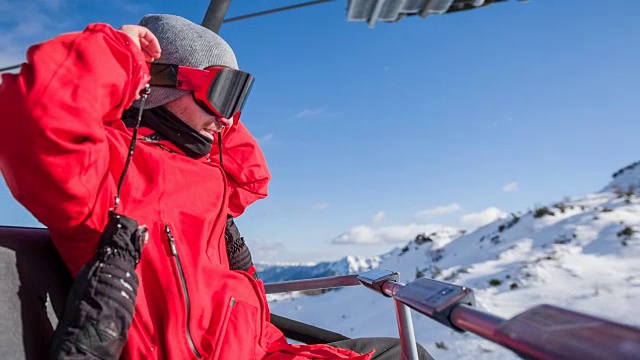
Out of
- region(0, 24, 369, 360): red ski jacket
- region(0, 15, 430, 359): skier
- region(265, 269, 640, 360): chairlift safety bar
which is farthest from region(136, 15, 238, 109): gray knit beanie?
region(265, 269, 640, 360): chairlift safety bar

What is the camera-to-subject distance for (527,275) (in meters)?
5.00

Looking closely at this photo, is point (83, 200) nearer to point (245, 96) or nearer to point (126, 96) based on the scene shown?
point (126, 96)

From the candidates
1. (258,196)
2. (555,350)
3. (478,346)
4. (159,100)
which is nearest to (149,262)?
(159,100)

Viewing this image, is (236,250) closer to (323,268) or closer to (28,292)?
(28,292)

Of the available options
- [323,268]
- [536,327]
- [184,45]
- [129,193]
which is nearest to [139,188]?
[129,193]

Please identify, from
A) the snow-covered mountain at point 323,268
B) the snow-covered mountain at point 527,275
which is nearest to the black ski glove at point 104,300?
the snow-covered mountain at point 527,275

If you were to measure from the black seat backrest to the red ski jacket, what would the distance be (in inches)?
2.1

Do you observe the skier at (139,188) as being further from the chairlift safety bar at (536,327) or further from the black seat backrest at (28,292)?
the chairlift safety bar at (536,327)

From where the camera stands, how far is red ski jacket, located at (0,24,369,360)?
36.7 inches

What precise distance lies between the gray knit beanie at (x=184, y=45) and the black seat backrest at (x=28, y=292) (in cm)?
55

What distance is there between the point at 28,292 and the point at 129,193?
0.33 metres

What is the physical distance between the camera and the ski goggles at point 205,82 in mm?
1461

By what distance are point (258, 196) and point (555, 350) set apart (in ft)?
5.45

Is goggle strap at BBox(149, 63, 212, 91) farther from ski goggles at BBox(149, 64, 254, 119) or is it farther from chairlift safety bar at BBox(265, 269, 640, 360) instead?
chairlift safety bar at BBox(265, 269, 640, 360)
